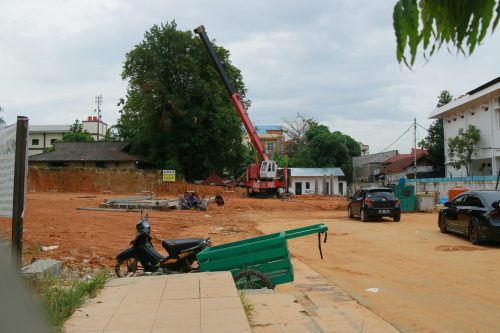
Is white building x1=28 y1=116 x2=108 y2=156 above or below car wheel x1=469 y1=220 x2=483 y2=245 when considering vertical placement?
above

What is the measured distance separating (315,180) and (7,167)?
53680 mm

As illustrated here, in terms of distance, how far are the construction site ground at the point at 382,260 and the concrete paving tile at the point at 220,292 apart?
1.40 metres

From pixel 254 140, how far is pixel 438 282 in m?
31.2

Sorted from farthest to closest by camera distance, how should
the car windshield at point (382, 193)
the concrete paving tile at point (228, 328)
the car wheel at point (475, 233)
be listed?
the car windshield at point (382, 193)
the car wheel at point (475, 233)
the concrete paving tile at point (228, 328)

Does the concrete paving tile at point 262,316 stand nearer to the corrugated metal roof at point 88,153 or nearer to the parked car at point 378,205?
the parked car at point 378,205

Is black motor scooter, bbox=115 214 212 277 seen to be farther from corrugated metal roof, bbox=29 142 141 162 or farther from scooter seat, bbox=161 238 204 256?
corrugated metal roof, bbox=29 142 141 162

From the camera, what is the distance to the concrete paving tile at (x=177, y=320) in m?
4.77

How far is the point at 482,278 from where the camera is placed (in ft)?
28.2

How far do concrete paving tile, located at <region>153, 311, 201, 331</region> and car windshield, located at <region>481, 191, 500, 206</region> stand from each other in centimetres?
1051

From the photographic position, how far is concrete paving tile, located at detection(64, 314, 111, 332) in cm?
479

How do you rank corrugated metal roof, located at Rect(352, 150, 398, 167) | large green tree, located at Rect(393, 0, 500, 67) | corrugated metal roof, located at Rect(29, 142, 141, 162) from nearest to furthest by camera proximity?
large green tree, located at Rect(393, 0, 500, 67)
corrugated metal roof, located at Rect(29, 142, 141, 162)
corrugated metal roof, located at Rect(352, 150, 398, 167)

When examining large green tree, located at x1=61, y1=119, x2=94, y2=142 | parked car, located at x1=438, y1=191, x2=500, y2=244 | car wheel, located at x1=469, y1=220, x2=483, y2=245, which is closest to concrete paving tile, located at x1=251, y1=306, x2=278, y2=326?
parked car, located at x1=438, y1=191, x2=500, y2=244

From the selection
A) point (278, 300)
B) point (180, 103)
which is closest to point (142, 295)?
point (278, 300)

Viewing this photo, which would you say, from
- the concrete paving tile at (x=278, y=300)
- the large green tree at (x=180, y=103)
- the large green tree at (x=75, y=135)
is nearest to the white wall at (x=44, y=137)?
the large green tree at (x=75, y=135)
